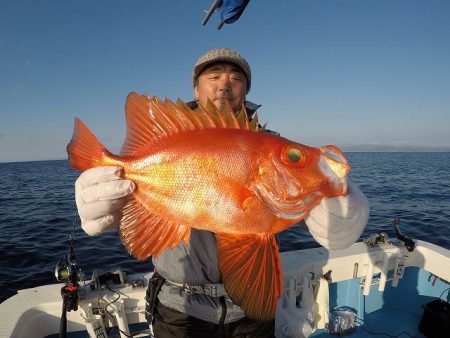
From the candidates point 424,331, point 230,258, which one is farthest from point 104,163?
point 424,331

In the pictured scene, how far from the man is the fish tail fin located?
0.35ft

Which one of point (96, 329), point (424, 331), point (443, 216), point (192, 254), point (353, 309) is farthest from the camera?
point (443, 216)

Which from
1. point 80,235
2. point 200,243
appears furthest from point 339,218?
point 80,235

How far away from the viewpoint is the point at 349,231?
7.20ft

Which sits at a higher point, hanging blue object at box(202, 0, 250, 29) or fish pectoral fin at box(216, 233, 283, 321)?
hanging blue object at box(202, 0, 250, 29)

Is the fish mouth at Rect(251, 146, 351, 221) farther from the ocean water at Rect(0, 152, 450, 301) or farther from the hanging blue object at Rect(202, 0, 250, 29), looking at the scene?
the ocean water at Rect(0, 152, 450, 301)

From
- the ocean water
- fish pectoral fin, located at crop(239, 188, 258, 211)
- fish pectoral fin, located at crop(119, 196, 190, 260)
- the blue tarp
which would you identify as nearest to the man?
fish pectoral fin, located at crop(119, 196, 190, 260)

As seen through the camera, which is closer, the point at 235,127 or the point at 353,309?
the point at 235,127

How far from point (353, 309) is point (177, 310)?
3.69 metres

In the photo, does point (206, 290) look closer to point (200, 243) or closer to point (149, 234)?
point (200, 243)

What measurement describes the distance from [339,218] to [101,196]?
1733mm

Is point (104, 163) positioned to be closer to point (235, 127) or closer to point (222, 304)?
point (235, 127)

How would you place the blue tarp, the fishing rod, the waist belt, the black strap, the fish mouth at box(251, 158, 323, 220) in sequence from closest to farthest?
the fish mouth at box(251, 158, 323, 220) < the waist belt < the black strap < the fishing rod < the blue tarp

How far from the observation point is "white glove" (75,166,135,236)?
2004 mm
